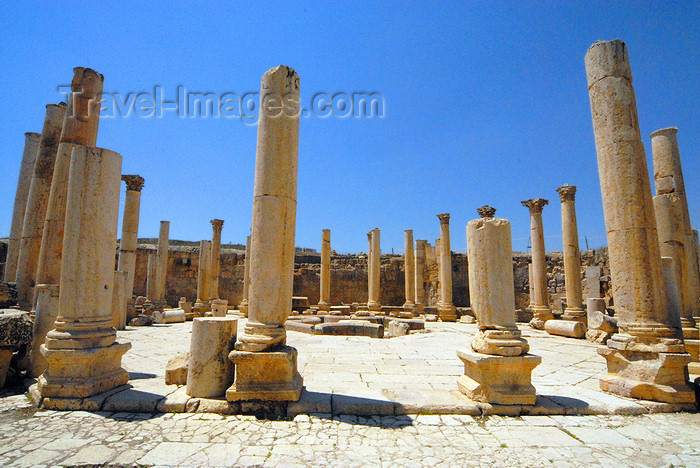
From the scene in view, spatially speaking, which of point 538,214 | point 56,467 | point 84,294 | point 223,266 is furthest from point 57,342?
point 223,266


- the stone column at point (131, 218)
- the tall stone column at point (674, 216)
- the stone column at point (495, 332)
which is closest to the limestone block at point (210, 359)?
the stone column at point (495, 332)

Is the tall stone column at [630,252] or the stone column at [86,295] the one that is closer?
the stone column at [86,295]

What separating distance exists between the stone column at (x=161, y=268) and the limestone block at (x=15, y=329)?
44.1 ft

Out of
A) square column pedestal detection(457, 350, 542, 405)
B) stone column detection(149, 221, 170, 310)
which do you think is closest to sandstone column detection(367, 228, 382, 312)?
stone column detection(149, 221, 170, 310)

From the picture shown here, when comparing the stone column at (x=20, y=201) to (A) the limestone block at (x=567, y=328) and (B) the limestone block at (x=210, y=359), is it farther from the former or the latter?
(A) the limestone block at (x=567, y=328)

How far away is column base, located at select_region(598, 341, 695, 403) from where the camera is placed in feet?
16.0

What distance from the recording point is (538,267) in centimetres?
1553

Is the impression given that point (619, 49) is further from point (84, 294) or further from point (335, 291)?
point (335, 291)

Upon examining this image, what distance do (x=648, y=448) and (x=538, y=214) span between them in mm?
13847

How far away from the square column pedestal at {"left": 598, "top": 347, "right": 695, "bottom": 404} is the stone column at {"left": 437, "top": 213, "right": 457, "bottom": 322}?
44.5ft

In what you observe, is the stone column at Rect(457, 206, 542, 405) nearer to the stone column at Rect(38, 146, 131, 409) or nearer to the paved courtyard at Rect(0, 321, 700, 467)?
the paved courtyard at Rect(0, 321, 700, 467)

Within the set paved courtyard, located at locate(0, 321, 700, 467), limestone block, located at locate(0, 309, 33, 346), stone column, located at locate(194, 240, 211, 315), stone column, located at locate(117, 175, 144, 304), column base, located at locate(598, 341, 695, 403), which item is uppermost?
stone column, located at locate(117, 175, 144, 304)

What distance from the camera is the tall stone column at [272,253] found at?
14.8ft

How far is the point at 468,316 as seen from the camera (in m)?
18.5
